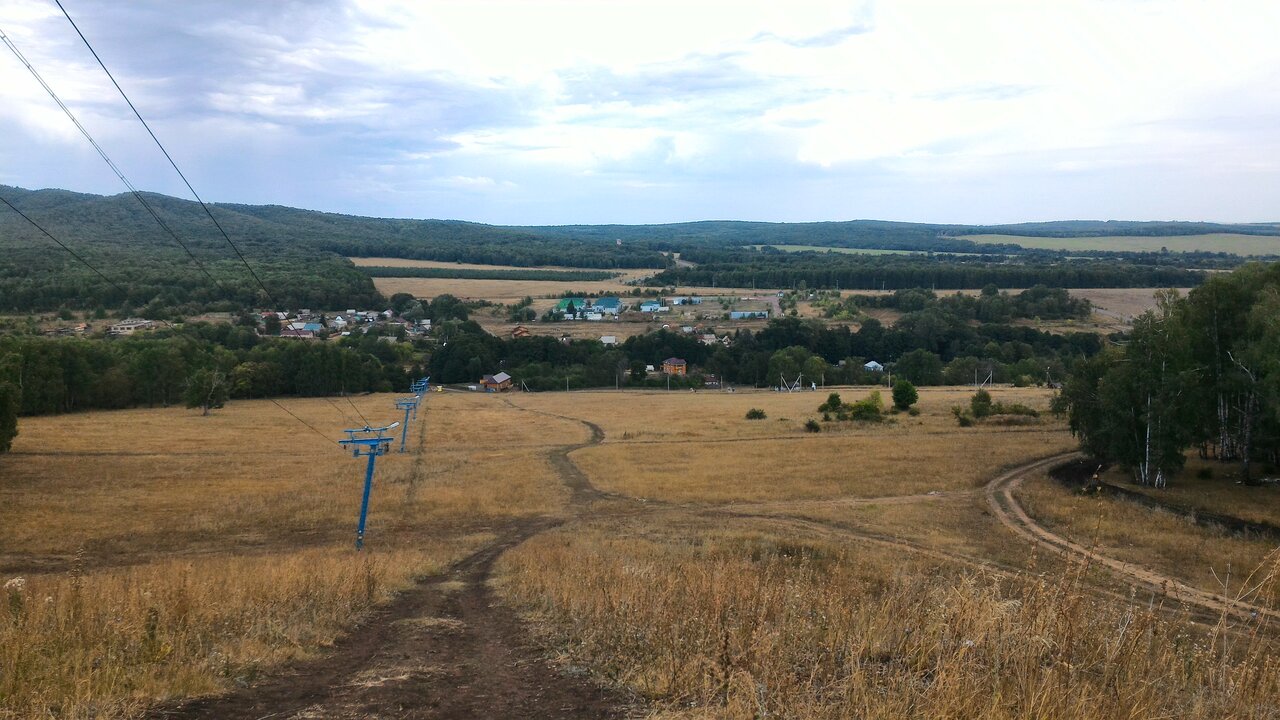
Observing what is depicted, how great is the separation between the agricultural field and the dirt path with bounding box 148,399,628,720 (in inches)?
1.5

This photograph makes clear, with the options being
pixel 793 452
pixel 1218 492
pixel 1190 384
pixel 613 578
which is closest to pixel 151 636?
pixel 613 578

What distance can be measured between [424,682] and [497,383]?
78659mm

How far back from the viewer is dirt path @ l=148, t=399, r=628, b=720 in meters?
5.59

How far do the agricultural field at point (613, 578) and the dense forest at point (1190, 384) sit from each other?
3310mm

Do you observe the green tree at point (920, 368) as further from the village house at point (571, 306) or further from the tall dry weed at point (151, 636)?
the tall dry weed at point (151, 636)

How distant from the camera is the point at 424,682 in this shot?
253 inches

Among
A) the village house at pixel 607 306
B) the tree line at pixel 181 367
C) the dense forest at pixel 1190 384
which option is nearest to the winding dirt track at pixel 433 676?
the dense forest at pixel 1190 384

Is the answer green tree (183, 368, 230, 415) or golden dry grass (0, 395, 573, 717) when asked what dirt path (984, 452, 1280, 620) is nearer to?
golden dry grass (0, 395, 573, 717)

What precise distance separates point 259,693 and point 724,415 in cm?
5085

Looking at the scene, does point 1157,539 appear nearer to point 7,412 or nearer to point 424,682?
point 424,682

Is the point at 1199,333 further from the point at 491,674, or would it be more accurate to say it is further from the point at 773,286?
the point at 773,286

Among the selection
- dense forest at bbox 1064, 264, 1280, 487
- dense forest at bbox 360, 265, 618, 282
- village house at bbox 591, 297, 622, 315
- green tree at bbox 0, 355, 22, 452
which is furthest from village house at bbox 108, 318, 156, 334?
dense forest at bbox 1064, 264, 1280, 487

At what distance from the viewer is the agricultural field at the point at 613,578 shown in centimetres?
480

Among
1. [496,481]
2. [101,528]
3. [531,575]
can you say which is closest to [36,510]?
[101,528]
